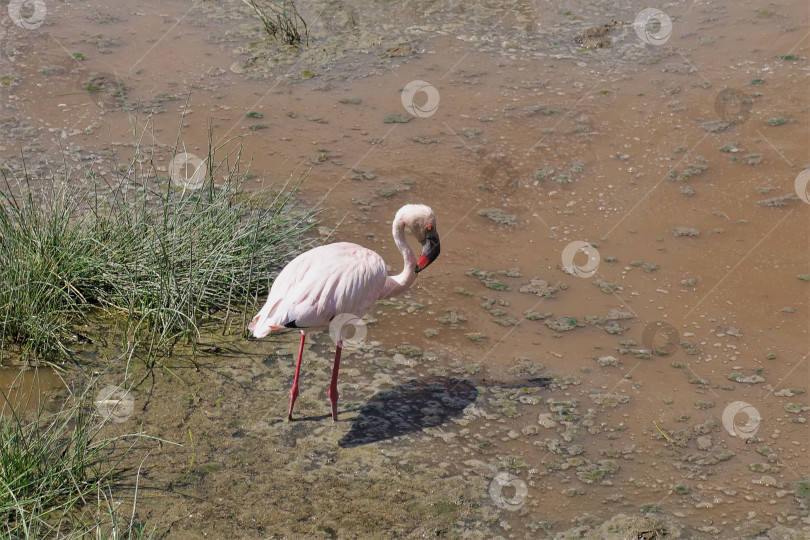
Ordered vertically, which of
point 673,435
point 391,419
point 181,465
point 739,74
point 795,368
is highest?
point 739,74

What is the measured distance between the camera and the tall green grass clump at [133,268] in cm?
525

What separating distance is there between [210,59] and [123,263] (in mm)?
4167

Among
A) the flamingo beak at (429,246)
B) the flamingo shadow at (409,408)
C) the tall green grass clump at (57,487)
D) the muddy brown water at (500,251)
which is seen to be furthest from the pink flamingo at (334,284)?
the tall green grass clump at (57,487)

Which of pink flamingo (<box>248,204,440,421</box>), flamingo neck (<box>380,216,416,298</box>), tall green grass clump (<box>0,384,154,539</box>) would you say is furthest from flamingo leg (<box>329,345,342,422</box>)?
tall green grass clump (<box>0,384,154,539</box>)

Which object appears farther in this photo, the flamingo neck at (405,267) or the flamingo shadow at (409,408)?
the flamingo neck at (405,267)

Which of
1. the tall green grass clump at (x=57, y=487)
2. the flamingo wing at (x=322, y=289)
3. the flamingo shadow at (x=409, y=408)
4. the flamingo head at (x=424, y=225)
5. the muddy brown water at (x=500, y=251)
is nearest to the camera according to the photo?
the tall green grass clump at (x=57, y=487)

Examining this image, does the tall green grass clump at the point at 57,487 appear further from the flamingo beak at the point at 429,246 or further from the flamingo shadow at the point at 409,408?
the flamingo beak at the point at 429,246

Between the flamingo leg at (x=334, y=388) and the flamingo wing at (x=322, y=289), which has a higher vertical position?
the flamingo wing at (x=322, y=289)

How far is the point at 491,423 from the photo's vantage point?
5.05 meters

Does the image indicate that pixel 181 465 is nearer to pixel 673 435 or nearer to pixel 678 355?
pixel 673 435

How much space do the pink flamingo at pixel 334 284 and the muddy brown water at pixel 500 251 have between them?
20.6 inches

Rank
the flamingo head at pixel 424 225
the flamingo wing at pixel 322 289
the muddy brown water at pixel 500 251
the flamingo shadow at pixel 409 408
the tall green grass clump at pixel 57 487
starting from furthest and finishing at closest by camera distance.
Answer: the flamingo head at pixel 424 225, the flamingo shadow at pixel 409 408, the flamingo wing at pixel 322 289, the muddy brown water at pixel 500 251, the tall green grass clump at pixel 57 487

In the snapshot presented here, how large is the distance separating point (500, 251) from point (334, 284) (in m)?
1.98

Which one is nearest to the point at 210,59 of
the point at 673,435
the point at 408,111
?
the point at 408,111
